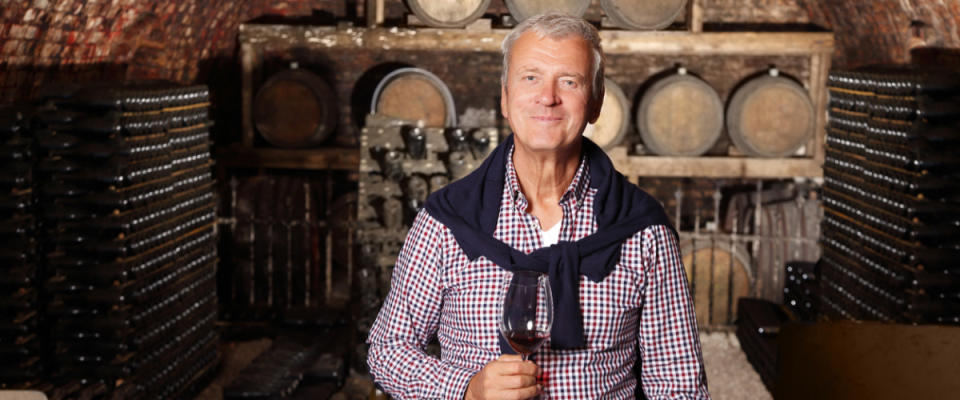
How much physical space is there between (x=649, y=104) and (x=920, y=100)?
2.52 meters

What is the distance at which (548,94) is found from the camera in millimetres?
1747

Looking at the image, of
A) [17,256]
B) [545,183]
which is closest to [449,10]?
[17,256]

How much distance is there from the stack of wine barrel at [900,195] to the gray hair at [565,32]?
2.62 metres

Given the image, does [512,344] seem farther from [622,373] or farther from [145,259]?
[145,259]

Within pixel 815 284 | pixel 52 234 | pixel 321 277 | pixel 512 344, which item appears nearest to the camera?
pixel 512 344

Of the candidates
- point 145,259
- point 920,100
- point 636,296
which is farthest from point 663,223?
point 145,259

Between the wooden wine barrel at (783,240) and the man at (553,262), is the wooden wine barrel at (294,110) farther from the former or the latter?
the man at (553,262)

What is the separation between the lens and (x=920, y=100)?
387cm

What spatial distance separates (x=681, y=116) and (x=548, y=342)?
475 cm

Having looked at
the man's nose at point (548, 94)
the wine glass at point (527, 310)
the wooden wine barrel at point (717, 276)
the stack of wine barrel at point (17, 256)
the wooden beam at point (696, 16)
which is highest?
the wooden beam at point (696, 16)

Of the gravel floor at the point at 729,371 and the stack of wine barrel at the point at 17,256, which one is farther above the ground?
the stack of wine barrel at the point at 17,256

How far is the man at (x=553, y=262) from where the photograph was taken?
70.0 inches

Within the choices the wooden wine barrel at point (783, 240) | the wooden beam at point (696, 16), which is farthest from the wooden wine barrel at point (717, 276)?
the wooden beam at point (696, 16)

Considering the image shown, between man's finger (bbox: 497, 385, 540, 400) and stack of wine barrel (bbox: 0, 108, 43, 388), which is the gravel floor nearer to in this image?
stack of wine barrel (bbox: 0, 108, 43, 388)
